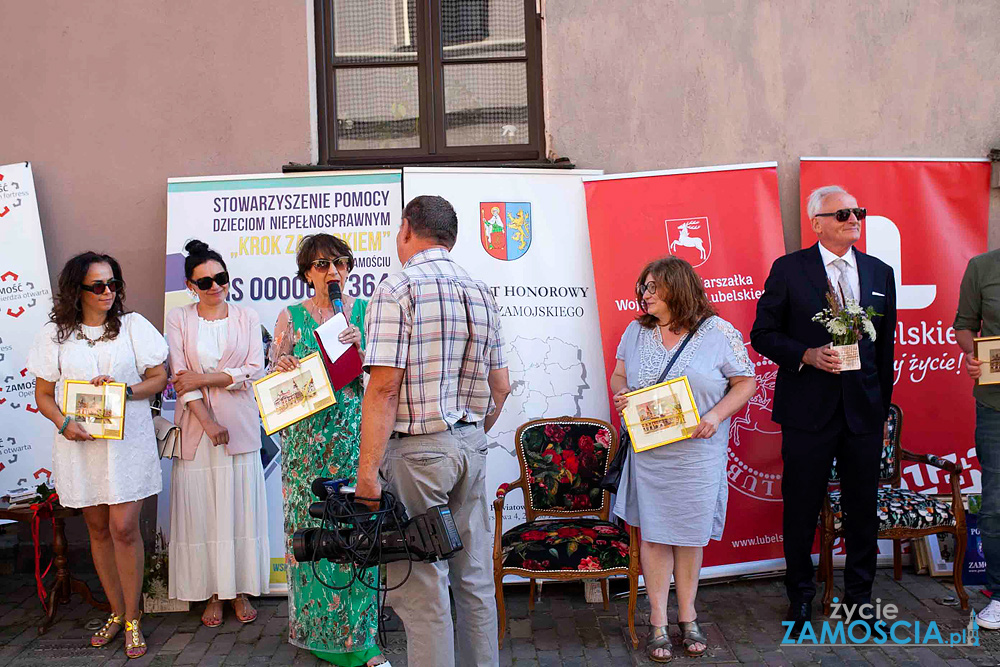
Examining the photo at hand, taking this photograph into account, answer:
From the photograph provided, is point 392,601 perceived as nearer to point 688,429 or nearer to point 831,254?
point 688,429

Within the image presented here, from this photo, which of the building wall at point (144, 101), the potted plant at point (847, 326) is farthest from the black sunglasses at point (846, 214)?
the building wall at point (144, 101)

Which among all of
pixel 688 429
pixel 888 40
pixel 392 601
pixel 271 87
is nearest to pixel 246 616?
pixel 392 601

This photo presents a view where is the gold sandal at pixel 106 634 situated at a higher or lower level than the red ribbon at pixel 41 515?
lower

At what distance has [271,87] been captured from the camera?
5219 millimetres

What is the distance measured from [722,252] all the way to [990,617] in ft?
7.66

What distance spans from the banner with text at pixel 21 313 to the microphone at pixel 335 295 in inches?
96.2

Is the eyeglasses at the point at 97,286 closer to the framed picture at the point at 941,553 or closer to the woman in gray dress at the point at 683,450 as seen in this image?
the woman in gray dress at the point at 683,450

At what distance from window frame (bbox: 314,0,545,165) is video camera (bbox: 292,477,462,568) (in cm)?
316

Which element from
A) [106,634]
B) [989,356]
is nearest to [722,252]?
[989,356]

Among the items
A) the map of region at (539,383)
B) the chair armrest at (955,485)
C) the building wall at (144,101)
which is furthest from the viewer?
the building wall at (144,101)

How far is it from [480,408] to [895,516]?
8.61ft

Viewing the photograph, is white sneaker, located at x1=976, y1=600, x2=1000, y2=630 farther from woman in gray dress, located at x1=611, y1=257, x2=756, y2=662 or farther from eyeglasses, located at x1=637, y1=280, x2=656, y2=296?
eyeglasses, located at x1=637, y1=280, x2=656, y2=296

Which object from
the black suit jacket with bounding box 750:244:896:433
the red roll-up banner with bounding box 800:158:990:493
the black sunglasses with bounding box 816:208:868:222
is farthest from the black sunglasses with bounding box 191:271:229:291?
the red roll-up banner with bounding box 800:158:990:493

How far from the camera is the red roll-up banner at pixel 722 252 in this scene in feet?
15.8
